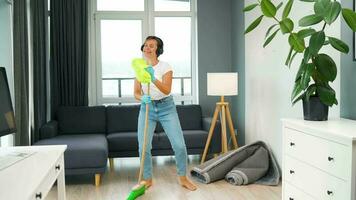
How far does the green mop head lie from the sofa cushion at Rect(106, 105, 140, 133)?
1.68m

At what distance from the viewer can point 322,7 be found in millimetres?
2545

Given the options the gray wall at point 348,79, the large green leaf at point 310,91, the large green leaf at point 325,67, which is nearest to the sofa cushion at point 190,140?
the gray wall at point 348,79

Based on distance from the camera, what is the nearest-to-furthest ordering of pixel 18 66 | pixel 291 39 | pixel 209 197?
pixel 291 39 < pixel 209 197 < pixel 18 66

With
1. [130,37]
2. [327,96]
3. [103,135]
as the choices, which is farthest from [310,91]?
[130,37]

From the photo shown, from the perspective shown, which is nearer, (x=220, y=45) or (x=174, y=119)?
(x=174, y=119)

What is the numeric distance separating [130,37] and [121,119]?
4.22 ft

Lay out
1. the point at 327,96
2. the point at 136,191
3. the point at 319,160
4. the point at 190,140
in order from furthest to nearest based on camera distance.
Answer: the point at 190,140 < the point at 136,191 < the point at 327,96 < the point at 319,160

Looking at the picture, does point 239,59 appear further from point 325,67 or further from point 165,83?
point 325,67

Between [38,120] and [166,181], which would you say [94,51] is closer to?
[38,120]

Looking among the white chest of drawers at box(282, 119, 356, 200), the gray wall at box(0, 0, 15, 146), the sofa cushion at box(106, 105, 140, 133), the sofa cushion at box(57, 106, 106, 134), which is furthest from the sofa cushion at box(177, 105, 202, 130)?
the white chest of drawers at box(282, 119, 356, 200)

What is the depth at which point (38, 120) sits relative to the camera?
16.1 feet

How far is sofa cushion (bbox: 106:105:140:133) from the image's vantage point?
543 centimetres

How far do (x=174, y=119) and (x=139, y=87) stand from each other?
0.45m

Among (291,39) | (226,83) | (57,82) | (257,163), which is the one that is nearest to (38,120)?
(57,82)
